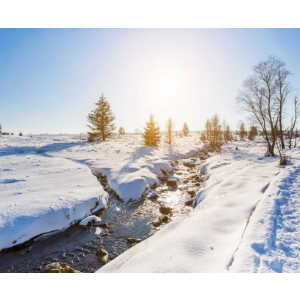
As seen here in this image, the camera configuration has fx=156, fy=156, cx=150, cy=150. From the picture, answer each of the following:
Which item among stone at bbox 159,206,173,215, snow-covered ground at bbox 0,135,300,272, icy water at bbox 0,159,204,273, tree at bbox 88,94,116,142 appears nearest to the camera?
snow-covered ground at bbox 0,135,300,272

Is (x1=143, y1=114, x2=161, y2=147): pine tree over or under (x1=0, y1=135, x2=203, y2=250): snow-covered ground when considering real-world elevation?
over

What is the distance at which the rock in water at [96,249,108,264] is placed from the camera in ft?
17.0

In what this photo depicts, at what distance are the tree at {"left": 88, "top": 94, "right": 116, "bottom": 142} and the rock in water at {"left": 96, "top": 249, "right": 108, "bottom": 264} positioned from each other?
30065 mm

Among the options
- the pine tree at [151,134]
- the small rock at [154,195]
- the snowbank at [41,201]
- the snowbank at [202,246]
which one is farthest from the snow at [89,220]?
the pine tree at [151,134]

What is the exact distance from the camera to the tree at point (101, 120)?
32406 millimetres

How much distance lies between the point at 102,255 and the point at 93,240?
1.01 m

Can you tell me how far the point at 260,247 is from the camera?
10.3 ft

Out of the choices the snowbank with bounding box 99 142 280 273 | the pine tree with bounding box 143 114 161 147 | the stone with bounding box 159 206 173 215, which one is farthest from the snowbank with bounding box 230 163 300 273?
the pine tree with bounding box 143 114 161 147

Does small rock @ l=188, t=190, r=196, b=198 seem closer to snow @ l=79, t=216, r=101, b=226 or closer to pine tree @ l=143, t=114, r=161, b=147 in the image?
snow @ l=79, t=216, r=101, b=226

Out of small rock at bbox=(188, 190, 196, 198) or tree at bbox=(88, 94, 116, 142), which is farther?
tree at bbox=(88, 94, 116, 142)
